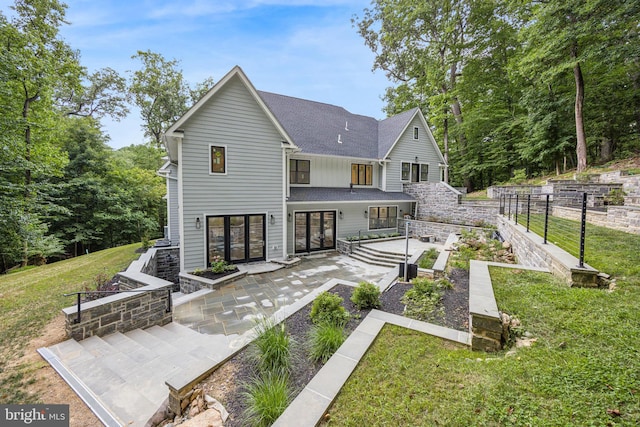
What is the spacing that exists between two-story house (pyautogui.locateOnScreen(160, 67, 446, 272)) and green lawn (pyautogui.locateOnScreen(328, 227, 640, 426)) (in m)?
7.99

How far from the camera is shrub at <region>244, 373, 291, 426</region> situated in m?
2.43

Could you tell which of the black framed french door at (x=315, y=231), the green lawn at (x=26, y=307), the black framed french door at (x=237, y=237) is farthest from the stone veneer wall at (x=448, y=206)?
the green lawn at (x=26, y=307)

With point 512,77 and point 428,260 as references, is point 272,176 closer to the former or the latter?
point 428,260

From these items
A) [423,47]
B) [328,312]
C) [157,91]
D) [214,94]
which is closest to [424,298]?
[328,312]

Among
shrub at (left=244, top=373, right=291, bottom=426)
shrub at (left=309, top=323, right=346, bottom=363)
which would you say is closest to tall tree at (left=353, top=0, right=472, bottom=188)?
shrub at (left=309, top=323, right=346, bottom=363)

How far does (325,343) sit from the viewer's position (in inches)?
136

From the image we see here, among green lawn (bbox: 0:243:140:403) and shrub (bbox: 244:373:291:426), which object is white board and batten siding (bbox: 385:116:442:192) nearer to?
shrub (bbox: 244:373:291:426)

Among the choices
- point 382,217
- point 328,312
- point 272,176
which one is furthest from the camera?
point 382,217

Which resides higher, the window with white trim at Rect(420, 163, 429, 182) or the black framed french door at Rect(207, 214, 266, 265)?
the window with white trim at Rect(420, 163, 429, 182)

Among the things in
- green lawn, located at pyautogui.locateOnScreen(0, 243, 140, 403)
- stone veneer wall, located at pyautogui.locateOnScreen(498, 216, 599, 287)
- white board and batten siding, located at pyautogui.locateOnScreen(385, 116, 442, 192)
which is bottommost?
green lawn, located at pyautogui.locateOnScreen(0, 243, 140, 403)

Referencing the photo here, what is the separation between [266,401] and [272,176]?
898 centimetres

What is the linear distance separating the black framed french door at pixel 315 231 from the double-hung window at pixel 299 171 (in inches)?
73.3

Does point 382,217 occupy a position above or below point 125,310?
above

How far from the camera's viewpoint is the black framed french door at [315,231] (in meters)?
12.3
